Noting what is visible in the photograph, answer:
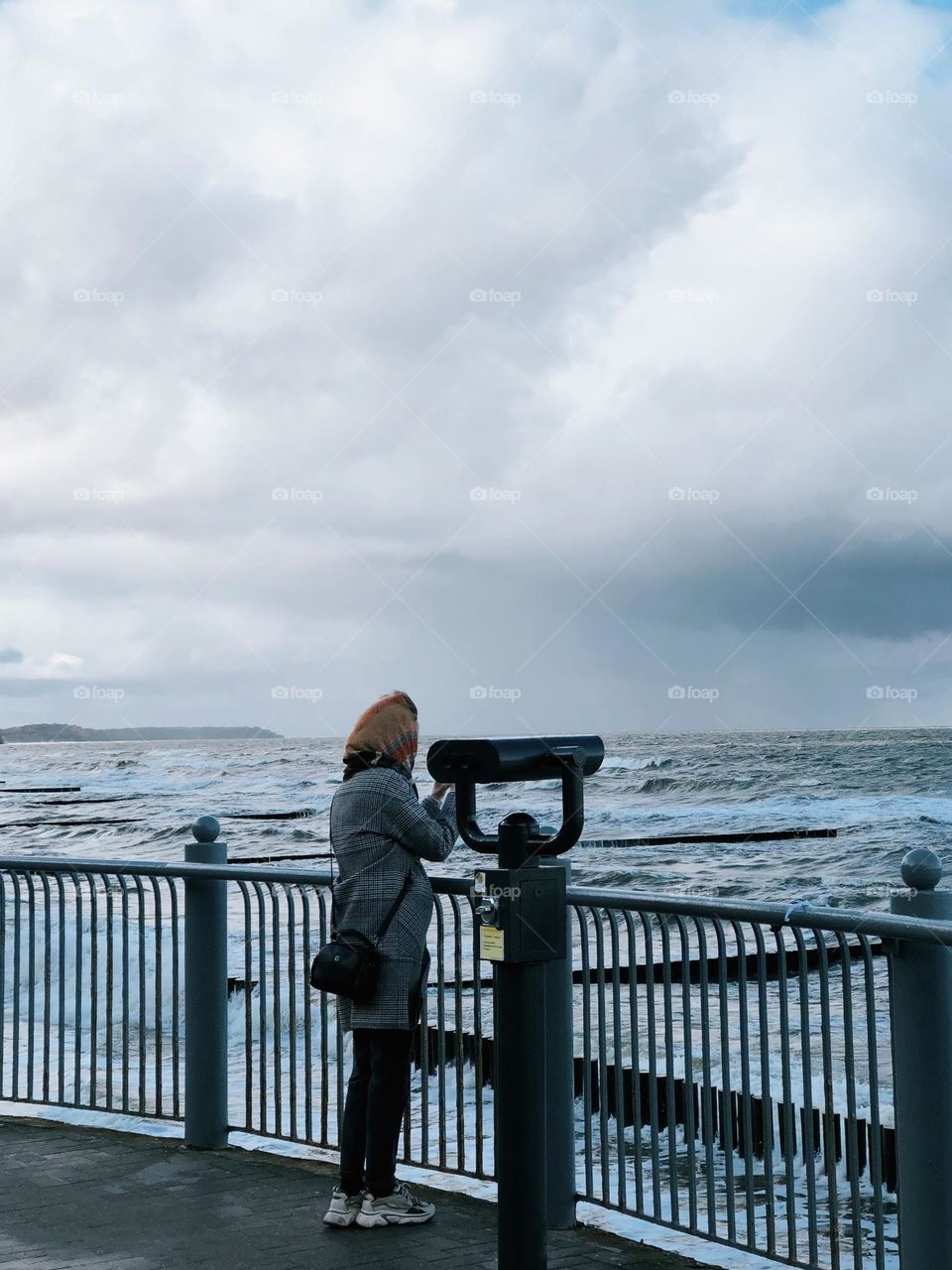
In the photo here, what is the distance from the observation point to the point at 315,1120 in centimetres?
764

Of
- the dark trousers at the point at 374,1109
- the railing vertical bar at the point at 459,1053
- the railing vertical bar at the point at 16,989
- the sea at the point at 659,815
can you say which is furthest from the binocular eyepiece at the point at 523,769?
Answer: the sea at the point at 659,815

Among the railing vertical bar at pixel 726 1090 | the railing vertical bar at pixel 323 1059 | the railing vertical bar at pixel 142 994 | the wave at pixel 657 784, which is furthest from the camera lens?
the wave at pixel 657 784

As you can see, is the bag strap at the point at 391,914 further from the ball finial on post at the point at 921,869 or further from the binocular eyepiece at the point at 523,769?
the ball finial on post at the point at 921,869

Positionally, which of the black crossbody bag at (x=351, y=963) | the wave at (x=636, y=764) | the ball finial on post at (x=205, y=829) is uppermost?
the ball finial on post at (x=205, y=829)

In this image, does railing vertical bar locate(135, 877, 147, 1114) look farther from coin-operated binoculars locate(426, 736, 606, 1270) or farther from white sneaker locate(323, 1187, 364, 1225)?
coin-operated binoculars locate(426, 736, 606, 1270)

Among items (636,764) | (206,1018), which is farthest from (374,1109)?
(636,764)

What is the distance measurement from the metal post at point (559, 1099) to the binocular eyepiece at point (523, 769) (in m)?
1.01

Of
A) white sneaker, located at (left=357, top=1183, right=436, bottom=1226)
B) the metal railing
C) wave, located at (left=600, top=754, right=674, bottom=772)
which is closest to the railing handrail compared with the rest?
the metal railing

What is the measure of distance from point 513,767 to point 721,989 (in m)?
1.18

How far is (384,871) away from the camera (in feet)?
16.1

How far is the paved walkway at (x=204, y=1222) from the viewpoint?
4684mm

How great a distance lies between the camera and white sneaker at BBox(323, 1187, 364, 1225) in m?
5.00

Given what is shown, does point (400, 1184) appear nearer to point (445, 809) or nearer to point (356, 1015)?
point (356, 1015)

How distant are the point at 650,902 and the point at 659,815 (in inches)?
1828
